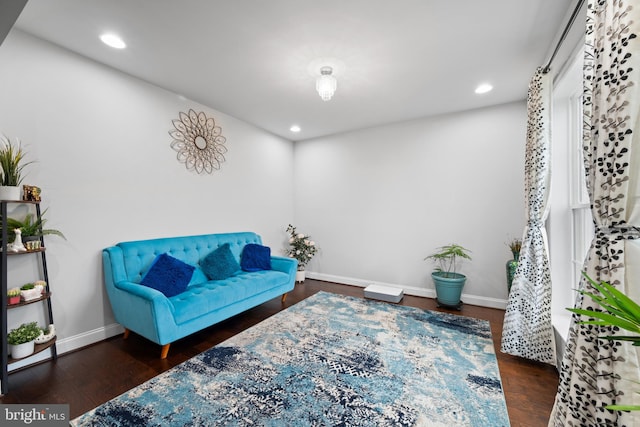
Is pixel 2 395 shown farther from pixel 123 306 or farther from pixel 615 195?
pixel 615 195

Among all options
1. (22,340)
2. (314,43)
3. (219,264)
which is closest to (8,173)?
(22,340)

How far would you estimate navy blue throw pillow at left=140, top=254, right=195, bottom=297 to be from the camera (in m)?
2.42

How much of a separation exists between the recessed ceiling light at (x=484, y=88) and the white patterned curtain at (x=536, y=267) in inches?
26.4

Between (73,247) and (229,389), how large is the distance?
1904 mm

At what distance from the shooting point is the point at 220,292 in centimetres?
255

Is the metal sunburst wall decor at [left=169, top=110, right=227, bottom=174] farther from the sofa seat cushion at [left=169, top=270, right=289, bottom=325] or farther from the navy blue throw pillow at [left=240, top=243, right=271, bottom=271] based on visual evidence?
the sofa seat cushion at [left=169, top=270, right=289, bottom=325]

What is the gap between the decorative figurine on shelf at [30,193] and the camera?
1987mm

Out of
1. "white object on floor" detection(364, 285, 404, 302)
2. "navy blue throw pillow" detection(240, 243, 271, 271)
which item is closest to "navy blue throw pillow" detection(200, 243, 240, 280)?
"navy blue throw pillow" detection(240, 243, 271, 271)

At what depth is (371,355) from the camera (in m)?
2.19

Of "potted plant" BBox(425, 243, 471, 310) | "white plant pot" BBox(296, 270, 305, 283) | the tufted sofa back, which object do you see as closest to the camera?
the tufted sofa back

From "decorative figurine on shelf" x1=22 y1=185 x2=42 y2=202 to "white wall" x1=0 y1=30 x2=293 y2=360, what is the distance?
154 millimetres

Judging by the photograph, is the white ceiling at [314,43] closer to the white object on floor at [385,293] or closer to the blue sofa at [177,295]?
the blue sofa at [177,295]

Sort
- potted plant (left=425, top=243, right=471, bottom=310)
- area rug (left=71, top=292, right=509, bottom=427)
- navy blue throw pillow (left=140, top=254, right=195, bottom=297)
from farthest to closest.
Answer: potted plant (left=425, top=243, right=471, bottom=310), navy blue throw pillow (left=140, top=254, right=195, bottom=297), area rug (left=71, top=292, right=509, bottom=427)

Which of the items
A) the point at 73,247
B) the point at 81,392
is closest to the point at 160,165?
the point at 73,247
